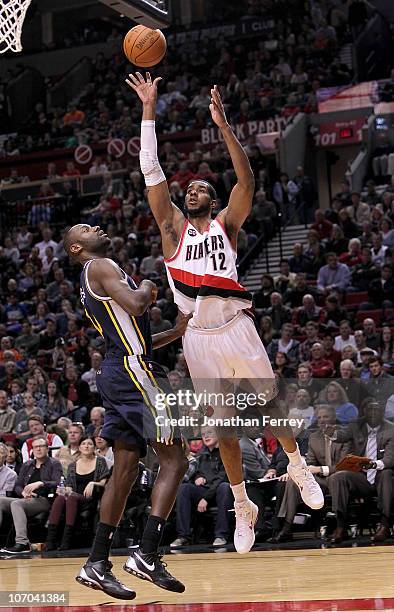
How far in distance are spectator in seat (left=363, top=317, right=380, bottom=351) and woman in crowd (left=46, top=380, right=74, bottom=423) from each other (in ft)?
13.9

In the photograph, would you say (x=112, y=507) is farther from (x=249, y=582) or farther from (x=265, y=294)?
(x=265, y=294)

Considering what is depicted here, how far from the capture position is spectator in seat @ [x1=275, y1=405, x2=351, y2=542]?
1079 centimetres

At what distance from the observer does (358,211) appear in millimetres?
17031

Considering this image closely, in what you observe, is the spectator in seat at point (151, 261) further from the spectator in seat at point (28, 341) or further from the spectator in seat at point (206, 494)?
the spectator in seat at point (206, 494)

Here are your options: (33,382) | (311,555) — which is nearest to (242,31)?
(33,382)

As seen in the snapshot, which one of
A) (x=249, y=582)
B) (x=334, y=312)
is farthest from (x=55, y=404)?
(x=249, y=582)

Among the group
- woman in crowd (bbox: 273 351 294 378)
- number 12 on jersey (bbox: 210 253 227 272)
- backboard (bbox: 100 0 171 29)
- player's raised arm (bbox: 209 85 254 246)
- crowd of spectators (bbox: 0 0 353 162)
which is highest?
crowd of spectators (bbox: 0 0 353 162)

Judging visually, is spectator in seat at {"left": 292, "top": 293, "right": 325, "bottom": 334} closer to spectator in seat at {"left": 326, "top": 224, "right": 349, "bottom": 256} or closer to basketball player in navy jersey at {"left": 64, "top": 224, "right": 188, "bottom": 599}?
spectator in seat at {"left": 326, "top": 224, "right": 349, "bottom": 256}

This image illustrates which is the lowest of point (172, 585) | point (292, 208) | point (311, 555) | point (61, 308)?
point (311, 555)

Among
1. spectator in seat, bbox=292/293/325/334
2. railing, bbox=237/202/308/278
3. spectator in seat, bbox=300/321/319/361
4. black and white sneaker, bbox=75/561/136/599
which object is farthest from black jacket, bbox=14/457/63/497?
railing, bbox=237/202/308/278

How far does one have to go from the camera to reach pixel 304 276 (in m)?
15.7

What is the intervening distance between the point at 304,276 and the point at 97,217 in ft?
19.3

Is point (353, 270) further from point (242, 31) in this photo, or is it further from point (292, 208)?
point (242, 31)

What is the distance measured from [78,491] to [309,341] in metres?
A: 3.87
